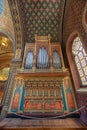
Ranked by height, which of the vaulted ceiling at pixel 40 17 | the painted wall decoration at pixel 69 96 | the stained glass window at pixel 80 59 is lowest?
the painted wall decoration at pixel 69 96

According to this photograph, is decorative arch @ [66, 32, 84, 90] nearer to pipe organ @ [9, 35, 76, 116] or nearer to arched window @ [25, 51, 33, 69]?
pipe organ @ [9, 35, 76, 116]

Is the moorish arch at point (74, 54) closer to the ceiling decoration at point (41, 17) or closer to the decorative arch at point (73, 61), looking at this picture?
the decorative arch at point (73, 61)

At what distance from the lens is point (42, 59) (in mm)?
6957

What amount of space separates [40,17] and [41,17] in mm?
74

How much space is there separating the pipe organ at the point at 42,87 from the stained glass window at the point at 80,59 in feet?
2.37

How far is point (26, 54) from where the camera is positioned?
24.5 ft

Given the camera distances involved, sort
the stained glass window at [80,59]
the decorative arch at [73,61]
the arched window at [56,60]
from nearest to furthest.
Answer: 1. the stained glass window at [80,59]
2. the decorative arch at [73,61]
3. the arched window at [56,60]

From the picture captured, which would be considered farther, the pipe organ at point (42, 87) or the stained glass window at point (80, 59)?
the stained glass window at point (80, 59)

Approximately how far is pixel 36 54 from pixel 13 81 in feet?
7.72

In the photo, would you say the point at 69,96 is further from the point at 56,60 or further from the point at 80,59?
the point at 56,60

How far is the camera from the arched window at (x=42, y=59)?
21.8 feet

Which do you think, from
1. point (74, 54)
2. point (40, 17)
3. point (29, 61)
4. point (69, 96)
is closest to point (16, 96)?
point (29, 61)

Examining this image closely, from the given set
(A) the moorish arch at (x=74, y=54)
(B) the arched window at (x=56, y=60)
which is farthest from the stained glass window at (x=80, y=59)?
(B) the arched window at (x=56, y=60)

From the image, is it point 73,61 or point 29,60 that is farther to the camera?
point 29,60
